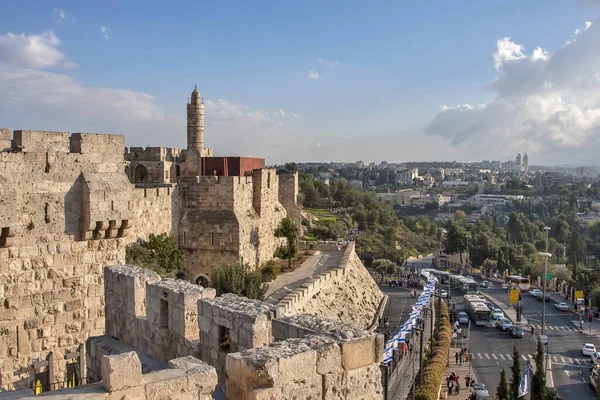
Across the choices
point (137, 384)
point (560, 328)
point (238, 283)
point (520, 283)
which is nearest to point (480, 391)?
point (238, 283)

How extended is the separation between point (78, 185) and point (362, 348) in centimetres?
485

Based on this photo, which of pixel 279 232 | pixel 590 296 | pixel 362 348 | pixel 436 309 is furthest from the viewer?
pixel 590 296

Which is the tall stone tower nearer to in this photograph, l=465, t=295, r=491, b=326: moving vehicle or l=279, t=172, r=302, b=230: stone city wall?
l=279, t=172, r=302, b=230: stone city wall

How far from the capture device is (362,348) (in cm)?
434

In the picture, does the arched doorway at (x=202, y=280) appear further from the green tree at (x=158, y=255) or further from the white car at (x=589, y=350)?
the white car at (x=589, y=350)

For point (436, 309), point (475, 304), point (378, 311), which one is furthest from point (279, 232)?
point (475, 304)

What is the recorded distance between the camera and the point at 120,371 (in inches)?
135

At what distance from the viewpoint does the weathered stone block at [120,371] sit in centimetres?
339

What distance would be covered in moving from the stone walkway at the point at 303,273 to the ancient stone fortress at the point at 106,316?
27.6 feet

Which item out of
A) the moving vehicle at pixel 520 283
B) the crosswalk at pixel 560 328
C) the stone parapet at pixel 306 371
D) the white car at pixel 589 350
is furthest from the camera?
the moving vehicle at pixel 520 283

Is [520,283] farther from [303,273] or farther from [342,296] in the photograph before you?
[303,273]

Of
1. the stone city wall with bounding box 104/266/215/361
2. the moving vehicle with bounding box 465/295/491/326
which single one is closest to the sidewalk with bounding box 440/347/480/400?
the moving vehicle with bounding box 465/295/491/326

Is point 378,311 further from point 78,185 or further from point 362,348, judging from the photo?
point 362,348

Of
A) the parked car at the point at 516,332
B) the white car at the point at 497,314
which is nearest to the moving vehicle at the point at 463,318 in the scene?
the white car at the point at 497,314
